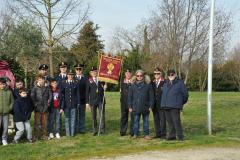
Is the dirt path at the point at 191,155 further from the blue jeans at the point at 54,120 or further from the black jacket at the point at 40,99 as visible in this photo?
the blue jeans at the point at 54,120

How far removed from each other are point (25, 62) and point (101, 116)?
22721 mm

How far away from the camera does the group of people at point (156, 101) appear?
1216cm

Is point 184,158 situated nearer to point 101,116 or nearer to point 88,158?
point 88,158

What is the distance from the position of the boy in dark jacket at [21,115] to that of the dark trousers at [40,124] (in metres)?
0.35

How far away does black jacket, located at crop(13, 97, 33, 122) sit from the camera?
12172 mm

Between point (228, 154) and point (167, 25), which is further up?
point (167, 25)

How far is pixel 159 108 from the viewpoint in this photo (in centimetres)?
1279

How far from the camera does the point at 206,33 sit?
828 inches

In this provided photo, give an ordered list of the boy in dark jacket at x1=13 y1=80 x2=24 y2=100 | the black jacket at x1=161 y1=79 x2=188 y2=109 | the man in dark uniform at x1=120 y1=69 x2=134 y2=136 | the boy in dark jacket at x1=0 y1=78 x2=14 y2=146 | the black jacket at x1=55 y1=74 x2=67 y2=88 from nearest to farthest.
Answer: the boy in dark jacket at x1=0 y1=78 x2=14 y2=146
the black jacket at x1=161 y1=79 x2=188 y2=109
the boy in dark jacket at x1=13 y1=80 x2=24 y2=100
the man in dark uniform at x1=120 y1=69 x2=134 y2=136
the black jacket at x1=55 y1=74 x2=67 y2=88

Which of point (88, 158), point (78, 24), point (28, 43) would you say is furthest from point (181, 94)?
point (28, 43)

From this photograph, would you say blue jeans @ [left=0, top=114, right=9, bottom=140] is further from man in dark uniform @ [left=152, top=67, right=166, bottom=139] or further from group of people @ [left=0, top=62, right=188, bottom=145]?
man in dark uniform @ [left=152, top=67, right=166, bottom=139]

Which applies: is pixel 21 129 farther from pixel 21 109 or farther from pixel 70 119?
pixel 70 119

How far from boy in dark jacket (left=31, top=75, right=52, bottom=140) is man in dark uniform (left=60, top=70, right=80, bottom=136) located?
583 mm

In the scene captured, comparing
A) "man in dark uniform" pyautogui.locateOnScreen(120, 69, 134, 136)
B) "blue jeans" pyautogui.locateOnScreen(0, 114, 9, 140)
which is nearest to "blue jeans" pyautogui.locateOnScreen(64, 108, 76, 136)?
"man in dark uniform" pyautogui.locateOnScreen(120, 69, 134, 136)
